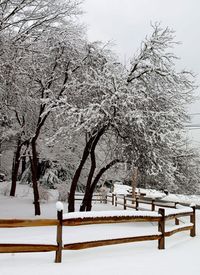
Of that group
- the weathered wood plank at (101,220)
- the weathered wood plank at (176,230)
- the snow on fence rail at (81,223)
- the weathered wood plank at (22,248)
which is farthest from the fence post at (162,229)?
the weathered wood plank at (22,248)

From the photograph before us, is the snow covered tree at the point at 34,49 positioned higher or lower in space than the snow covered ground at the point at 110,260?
higher

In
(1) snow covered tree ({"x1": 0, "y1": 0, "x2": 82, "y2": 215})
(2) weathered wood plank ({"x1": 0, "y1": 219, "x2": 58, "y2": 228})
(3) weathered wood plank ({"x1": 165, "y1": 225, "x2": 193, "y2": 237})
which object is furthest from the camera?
(1) snow covered tree ({"x1": 0, "y1": 0, "x2": 82, "y2": 215})

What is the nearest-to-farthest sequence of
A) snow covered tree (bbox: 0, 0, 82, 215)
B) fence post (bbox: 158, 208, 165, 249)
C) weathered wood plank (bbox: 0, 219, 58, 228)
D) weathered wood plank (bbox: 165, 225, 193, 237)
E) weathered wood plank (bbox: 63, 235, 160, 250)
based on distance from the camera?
1. weathered wood plank (bbox: 0, 219, 58, 228)
2. weathered wood plank (bbox: 63, 235, 160, 250)
3. fence post (bbox: 158, 208, 165, 249)
4. weathered wood plank (bbox: 165, 225, 193, 237)
5. snow covered tree (bbox: 0, 0, 82, 215)

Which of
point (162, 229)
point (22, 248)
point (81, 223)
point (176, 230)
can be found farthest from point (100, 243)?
point (176, 230)

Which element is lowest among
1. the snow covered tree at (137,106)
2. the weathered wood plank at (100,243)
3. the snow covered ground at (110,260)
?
the snow covered ground at (110,260)

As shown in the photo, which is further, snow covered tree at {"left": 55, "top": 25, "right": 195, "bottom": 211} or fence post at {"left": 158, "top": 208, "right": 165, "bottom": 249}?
snow covered tree at {"left": 55, "top": 25, "right": 195, "bottom": 211}

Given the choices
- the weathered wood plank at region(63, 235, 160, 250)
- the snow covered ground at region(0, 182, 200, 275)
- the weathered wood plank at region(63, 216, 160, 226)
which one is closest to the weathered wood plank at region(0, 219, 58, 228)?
the weathered wood plank at region(63, 216, 160, 226)

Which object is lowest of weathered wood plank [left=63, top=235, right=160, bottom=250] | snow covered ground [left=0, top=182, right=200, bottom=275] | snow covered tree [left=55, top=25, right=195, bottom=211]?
snow covered ground [left=0, top=182, right=200, bottom=275]

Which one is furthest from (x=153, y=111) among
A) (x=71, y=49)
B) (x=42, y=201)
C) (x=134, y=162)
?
(x=42, y=201)

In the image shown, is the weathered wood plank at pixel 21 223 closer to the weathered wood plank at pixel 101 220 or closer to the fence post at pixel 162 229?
the weathered wood plank at pixel 101 220

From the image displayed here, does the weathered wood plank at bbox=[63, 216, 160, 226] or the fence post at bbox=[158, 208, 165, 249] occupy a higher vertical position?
the weathered wood plank at bbox=[63, 216, 160, 226]

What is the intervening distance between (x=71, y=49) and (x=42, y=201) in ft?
35.4

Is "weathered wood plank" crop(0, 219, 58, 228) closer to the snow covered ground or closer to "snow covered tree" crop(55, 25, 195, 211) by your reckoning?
the snow covered ground

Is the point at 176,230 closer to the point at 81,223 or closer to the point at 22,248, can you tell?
the point at 81,223
